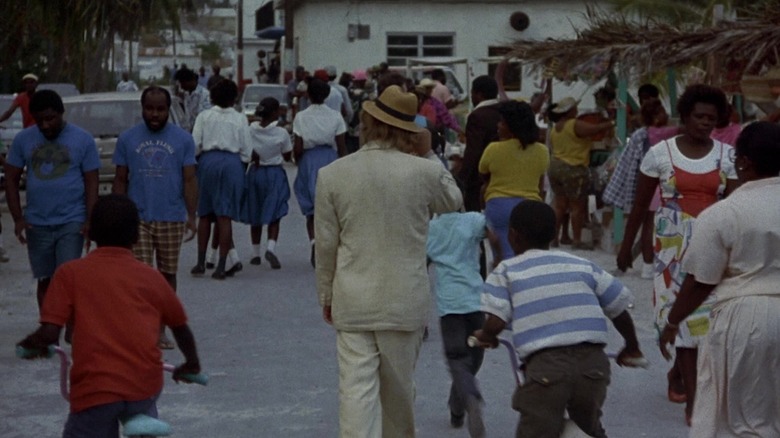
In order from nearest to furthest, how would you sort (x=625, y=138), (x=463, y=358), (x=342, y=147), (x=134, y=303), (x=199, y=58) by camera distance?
(x=134, y=303), (x=463, y=358), (x=342, y=147), (x=625, y=138), (x=199, y=58)

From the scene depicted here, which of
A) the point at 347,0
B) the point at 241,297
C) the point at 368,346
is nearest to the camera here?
the point at 368,346

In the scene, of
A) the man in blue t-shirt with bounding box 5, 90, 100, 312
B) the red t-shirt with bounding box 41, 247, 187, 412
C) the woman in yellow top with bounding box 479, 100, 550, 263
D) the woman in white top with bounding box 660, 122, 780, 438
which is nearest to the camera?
the red t-shirt with bounding box 41, 247, 187, 412

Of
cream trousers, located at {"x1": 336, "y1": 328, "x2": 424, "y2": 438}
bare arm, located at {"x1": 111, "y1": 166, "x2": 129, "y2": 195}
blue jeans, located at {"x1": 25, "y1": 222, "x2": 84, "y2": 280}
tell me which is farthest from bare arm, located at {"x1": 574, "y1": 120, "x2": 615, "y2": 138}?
cream trousers, located at {"x1": 336, "y1": 328, "x2": 424, "y2": 438}

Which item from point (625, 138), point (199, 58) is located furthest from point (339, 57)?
point (199, 58)

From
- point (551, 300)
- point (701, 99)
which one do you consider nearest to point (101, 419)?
point (551, 300)

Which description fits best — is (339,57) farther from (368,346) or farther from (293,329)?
(368,346)

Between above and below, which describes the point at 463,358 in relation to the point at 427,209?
below

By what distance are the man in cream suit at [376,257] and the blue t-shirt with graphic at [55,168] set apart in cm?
359

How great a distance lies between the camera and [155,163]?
10102mm

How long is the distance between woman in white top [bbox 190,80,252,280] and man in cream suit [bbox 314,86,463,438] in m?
7.33

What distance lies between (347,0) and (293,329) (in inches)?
1219

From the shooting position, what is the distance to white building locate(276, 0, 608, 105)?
41.2 metres

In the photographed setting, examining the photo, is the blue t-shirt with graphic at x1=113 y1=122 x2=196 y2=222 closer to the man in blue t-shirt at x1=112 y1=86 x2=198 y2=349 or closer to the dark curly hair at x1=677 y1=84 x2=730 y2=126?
the man in blue t-shirt at x1=112 y1=86 x2=198 y2=349

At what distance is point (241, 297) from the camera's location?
13.0 metres
